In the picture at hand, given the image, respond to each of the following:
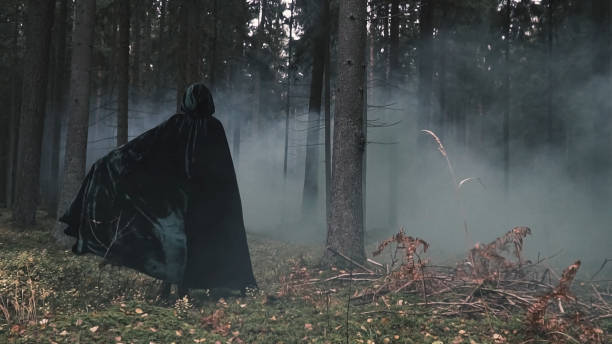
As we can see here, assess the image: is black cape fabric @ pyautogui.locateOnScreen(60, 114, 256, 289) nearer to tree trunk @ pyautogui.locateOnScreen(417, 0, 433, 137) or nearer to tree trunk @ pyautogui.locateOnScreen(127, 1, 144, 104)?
tree trunk @ pyautogui.locateOnScreen(417, 0, 433, 137)

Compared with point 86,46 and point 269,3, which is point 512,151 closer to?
point 269,3

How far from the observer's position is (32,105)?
1125 cm

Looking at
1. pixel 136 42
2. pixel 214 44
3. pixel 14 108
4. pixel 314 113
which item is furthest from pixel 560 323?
pixel 136 42

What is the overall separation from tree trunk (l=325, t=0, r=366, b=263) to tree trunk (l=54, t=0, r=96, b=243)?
6007 mm

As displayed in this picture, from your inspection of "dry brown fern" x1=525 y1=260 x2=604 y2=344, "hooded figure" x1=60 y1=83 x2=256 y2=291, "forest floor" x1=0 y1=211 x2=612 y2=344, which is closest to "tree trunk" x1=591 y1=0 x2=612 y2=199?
"forest floor" x1=0 y1=211 x2=612 y2=344

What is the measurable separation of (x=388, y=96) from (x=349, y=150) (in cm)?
1571

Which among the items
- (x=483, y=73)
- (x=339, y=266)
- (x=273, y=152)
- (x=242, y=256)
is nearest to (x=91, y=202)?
(x=242, y=256)

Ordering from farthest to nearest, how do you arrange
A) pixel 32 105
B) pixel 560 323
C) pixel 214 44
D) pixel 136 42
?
pixel 136 42 → pixel 214 44 → pixel 32 105 → pixel 560 323

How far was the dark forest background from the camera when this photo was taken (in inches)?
498

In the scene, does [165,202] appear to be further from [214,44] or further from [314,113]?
[214,44]

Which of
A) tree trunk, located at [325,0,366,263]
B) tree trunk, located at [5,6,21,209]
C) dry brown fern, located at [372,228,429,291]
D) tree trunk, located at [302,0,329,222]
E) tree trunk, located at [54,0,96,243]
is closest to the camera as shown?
dry brown fern, located at [372,228,429,291]

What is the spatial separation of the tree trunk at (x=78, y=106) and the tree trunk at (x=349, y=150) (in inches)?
237

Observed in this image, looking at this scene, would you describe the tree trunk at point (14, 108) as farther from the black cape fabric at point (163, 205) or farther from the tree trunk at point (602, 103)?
the tree trunk at point (602, 103)

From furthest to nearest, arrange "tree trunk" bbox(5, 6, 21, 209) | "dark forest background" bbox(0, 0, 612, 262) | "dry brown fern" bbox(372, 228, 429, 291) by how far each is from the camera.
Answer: "tree trunk" bbox(5, 6, 21, 209), "dark forest background" bbox(0, 0, 612, 262), "dry brown fern" bbox(372, 228, 429, 291)
